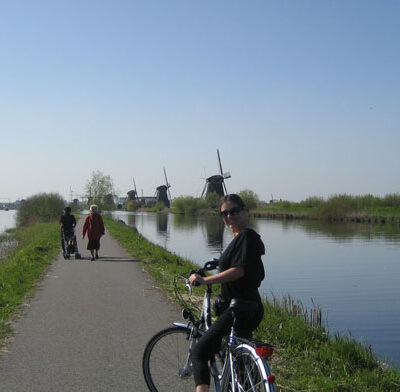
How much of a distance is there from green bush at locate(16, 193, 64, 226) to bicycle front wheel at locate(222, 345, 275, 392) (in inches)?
1977

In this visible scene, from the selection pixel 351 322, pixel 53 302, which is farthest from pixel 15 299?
pixel 351 322

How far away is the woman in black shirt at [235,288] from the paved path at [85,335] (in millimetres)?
1172

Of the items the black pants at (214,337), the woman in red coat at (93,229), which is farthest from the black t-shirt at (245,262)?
the woman in red coat at (93,229)

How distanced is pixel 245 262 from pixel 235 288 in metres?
0.23

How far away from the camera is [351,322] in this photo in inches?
440

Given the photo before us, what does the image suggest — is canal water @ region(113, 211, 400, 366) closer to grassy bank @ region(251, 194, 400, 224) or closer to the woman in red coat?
the woman in red coat

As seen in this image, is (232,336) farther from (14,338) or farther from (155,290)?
(155,290)

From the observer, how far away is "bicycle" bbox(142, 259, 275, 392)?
3253 mm

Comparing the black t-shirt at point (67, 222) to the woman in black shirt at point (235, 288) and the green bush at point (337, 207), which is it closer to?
the woman in black shirt at point (235, 288)

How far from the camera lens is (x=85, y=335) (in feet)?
21.0

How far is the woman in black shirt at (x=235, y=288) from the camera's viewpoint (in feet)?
11.6

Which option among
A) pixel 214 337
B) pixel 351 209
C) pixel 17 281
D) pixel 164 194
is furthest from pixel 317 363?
pixel 164 194

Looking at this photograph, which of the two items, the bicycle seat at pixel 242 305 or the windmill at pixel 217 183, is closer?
the bicycle seat at pixel 242 305

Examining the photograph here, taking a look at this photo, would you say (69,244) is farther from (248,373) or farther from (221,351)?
(248,373)
